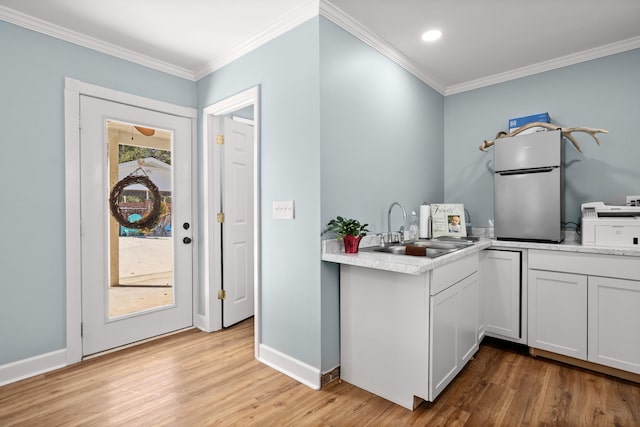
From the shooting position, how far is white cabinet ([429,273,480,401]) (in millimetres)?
1830

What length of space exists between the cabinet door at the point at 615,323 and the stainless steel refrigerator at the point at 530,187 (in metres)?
0.46

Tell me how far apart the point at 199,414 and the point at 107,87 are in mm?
2536

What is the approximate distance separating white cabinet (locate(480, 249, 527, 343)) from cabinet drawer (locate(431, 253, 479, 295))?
0.36 meters

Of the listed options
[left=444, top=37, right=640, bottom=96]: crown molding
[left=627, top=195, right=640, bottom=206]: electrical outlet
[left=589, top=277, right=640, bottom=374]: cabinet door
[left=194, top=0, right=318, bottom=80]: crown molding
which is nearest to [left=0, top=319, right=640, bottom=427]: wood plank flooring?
[left=589, top=277, right=640, bottom=374]: cabinet door

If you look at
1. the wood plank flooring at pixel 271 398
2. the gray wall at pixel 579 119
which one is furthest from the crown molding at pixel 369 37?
the wood plank flooring at pixel 271 398

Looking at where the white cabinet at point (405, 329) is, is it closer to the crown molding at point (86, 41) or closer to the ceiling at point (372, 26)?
the ceiling at point (372, 26)

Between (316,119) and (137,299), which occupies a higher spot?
(316,119)

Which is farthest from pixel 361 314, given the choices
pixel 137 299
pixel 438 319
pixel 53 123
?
pixel 53 123

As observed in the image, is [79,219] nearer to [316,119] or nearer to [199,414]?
[199,414]

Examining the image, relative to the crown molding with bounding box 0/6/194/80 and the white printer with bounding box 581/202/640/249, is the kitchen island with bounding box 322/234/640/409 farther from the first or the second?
the crown molding with bounding box 0/6/194/80

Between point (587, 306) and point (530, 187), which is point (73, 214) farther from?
point (587, 306)

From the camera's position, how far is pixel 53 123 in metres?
2.37

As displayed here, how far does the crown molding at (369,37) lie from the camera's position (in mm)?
2111

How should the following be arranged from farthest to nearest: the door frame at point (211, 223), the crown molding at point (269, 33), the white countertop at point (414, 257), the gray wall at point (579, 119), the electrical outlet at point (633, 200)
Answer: the door frame at point (211, 223)
the gray wall at point (579, 119)
the electrical outlet at point (633, 200)
the crown molding at point (269, 33)
the white countertop at point (414, 257)
